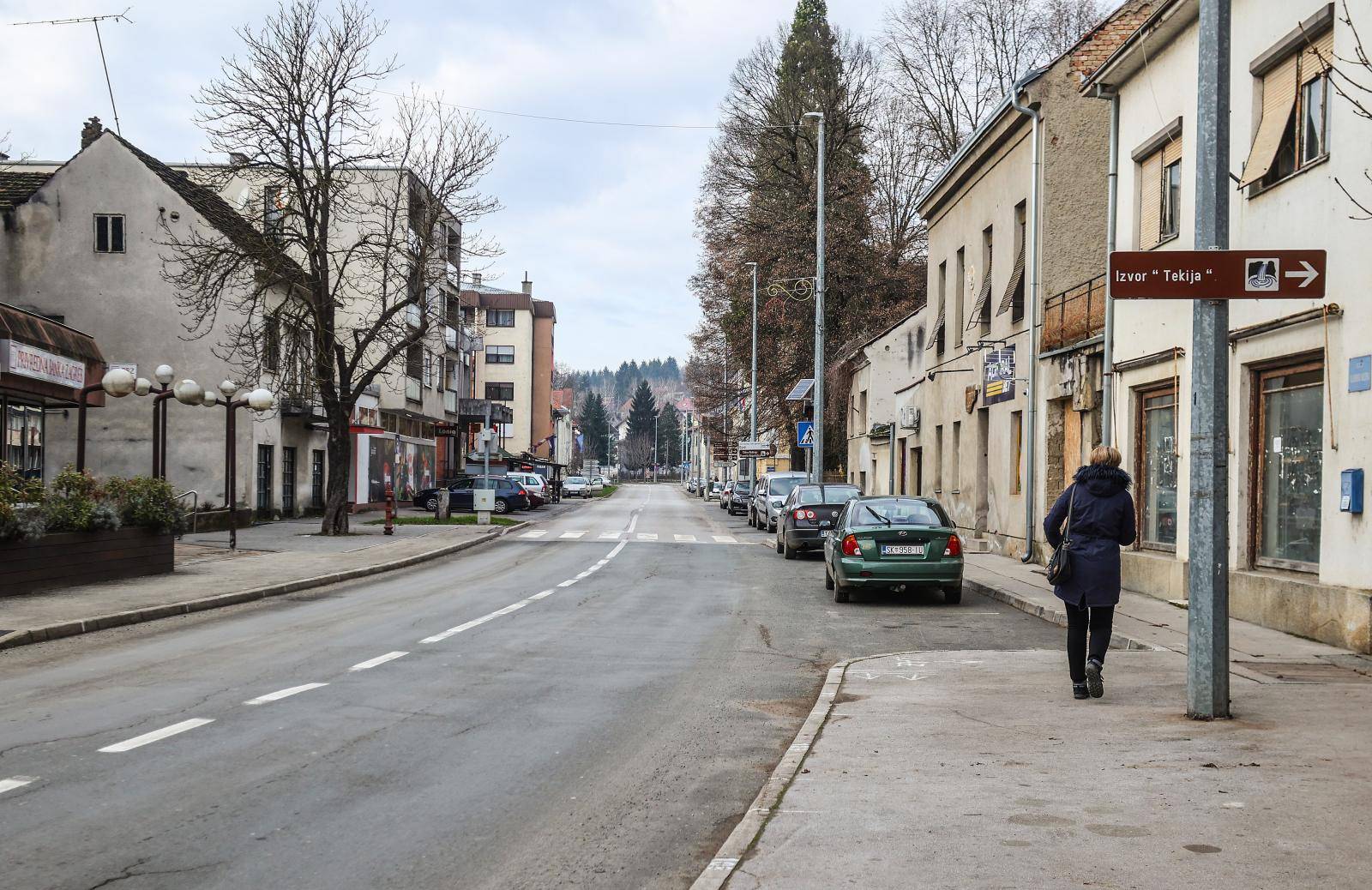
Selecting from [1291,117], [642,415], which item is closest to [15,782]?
[1291,117]

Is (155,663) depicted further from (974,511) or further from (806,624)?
(974,511)

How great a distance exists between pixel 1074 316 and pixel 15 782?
17717mm

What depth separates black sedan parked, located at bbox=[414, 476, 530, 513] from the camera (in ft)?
164

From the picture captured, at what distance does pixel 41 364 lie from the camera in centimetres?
2341

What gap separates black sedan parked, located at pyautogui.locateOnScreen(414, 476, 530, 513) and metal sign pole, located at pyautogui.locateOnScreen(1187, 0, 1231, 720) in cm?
4365

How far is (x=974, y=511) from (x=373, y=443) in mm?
29007

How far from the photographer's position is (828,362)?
149 feet

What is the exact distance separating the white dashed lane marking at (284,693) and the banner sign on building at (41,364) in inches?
641

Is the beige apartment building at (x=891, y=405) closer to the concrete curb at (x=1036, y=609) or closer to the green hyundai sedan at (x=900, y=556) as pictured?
the concrete curb at (x=1036, y=609)

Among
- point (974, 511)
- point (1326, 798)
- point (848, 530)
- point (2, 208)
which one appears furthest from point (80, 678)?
point (2, 208)

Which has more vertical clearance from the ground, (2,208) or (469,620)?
(2,208)

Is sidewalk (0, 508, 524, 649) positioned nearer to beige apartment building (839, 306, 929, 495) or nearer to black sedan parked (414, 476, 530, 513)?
beige apartment building (839, 306, 929, 495)

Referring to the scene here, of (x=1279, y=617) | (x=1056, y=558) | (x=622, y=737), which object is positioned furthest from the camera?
A: (x=1279, y=617)

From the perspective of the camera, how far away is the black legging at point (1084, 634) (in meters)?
8.52
